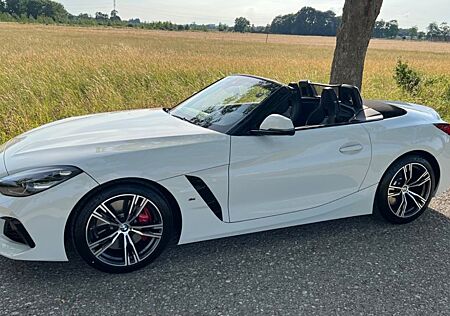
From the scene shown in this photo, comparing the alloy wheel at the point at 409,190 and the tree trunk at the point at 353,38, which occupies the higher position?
the tree trunk at the point at 353,38

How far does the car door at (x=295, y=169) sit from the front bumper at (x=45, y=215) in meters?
1.03

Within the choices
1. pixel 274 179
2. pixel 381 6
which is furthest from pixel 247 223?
pixel 381 6

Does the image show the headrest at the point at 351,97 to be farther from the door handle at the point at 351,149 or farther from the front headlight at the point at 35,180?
the front headlight at the point at 35,180

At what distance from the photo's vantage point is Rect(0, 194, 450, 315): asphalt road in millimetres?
2277

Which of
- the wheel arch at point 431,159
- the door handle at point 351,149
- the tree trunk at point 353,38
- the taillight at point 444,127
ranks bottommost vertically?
the wheel arch at point 431,159

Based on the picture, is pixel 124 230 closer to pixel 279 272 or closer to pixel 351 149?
pixel 279 272

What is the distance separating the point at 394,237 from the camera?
321 centimetres

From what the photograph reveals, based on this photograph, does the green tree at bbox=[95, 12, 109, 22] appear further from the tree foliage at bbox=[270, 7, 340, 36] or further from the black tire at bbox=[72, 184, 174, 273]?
the black tire at bbox=[72, 184, 174, 273]

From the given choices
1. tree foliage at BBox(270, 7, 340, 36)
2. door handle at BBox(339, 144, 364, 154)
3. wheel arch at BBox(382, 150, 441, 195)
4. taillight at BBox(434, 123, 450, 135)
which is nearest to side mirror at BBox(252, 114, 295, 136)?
door handle at BBox(339, 144, 364, 154)

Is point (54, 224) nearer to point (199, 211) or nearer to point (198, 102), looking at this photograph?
point (199, 211)

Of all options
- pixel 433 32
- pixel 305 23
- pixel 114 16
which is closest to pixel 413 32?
pixel 433 32

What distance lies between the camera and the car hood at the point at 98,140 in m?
2.47

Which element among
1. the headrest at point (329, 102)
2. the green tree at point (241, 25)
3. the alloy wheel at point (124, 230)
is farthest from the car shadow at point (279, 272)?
the green tree at point (241, 25)

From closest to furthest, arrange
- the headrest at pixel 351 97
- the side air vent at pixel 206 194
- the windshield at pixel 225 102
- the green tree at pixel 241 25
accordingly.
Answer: the side air vent at pixel 206 194
the windshield at pixel 225 102
the headrest at pixel 351 97
the green tree at pixel 241 25
